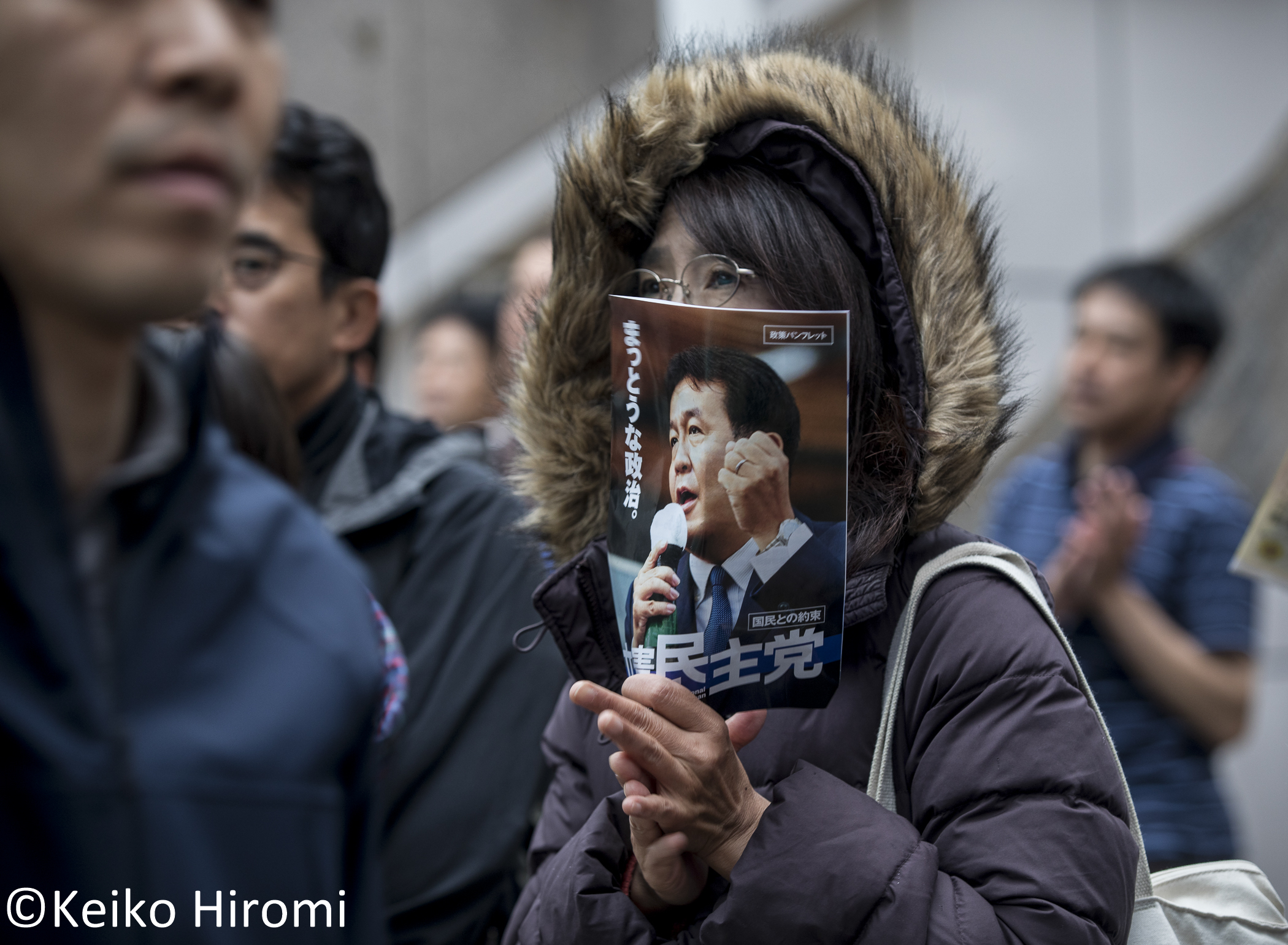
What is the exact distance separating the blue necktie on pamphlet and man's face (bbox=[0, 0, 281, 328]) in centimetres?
74

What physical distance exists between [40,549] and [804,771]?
94 cm

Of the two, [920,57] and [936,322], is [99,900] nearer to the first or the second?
[936,322]

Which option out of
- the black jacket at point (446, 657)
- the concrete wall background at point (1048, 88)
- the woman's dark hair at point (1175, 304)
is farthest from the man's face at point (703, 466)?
the concrete wall background at point (1048, 88)

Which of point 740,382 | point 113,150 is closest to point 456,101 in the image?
point 740,382

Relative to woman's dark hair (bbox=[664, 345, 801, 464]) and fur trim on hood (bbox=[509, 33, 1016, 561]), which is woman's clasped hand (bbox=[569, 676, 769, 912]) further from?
fur trim on hood (bbox=[509, 33, 1016, 561])

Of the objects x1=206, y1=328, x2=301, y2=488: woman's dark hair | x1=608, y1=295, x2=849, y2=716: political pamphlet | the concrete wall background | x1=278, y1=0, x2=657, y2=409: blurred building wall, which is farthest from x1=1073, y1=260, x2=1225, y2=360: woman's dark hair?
x1=278, y1=0, x2=657, y2=409: blurred building wall

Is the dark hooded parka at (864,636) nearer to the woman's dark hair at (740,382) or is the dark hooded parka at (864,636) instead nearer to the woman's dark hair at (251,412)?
the woman's dark hair at (740,382)

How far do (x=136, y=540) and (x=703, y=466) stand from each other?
2.30 feet

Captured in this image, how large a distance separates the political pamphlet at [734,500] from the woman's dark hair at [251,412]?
54 centimetres

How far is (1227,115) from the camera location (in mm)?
6676

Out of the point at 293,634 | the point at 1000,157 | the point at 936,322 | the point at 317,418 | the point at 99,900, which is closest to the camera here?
the point at 99,900

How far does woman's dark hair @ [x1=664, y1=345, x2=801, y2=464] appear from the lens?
1413 mm

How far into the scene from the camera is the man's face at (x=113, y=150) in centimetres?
78

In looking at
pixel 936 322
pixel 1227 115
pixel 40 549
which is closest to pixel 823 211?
pixel 936 322
